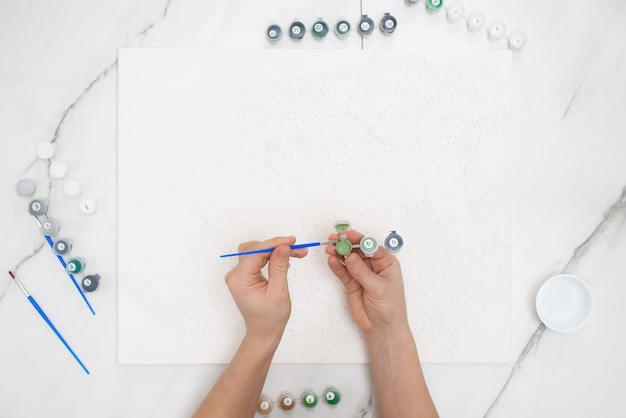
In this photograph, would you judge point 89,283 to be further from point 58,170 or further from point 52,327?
point 58,170

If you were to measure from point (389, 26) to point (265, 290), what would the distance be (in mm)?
566

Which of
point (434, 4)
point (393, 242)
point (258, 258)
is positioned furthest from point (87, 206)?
point (434, 4)

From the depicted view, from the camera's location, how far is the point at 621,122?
1.03m

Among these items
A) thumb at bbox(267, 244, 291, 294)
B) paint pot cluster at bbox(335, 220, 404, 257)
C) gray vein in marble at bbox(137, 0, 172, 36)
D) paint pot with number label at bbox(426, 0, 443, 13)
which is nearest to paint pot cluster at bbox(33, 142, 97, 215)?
gray vein in marble at bbox(137, 0, 172, 36)

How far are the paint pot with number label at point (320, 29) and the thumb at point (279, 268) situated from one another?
16.8 inches

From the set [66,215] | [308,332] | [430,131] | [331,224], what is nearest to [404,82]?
[430,131]

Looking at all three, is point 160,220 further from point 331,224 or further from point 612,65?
point 612,65

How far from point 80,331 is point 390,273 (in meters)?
0.64

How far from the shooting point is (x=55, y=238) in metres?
1.01

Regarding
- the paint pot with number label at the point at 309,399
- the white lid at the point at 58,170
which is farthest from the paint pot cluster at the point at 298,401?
the white lid at the point at 58,170

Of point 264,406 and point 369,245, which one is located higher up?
point 369,245

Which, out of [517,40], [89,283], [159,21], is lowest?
[89,283]

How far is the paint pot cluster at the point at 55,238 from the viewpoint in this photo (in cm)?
99

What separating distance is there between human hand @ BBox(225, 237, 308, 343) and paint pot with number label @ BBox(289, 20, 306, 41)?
1.33 ft
